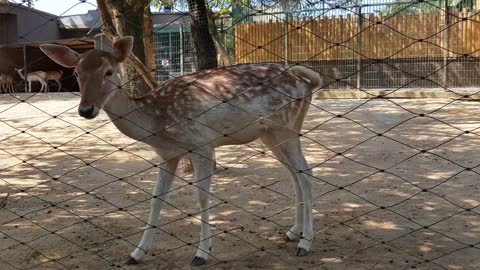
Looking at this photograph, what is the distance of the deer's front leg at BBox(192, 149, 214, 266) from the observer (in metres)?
3.89

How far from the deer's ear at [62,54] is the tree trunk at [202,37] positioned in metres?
2.47

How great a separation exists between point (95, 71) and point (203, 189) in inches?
42.8

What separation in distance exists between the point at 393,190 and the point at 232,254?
2.19m

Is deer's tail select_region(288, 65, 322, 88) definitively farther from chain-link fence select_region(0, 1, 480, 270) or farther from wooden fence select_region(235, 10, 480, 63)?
wooden fence select_region(235, 10, 480, 63)

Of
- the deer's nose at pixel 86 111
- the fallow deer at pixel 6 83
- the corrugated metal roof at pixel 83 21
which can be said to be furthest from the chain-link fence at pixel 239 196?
the corrugated metal roof at pixel 83 21

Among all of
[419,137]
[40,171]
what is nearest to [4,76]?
[40,171]

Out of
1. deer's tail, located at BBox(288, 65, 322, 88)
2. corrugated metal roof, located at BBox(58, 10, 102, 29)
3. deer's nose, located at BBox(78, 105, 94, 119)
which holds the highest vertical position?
corrugated metal roof, located at BBox(58, 10, 102, 29)

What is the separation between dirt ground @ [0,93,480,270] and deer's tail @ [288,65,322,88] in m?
0.47

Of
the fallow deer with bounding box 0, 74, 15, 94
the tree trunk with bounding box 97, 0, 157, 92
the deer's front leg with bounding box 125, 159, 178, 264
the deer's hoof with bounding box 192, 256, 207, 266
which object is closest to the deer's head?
the deer's front leg with bounding box 125, 159, 178, 264

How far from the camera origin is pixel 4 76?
21.5 m

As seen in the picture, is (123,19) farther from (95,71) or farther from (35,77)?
(35,77)

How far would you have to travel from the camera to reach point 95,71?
3666 millimetres

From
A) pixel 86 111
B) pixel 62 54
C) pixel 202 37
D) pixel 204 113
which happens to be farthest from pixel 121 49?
pixel 202 37

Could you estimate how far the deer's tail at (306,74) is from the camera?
438 centimetres
